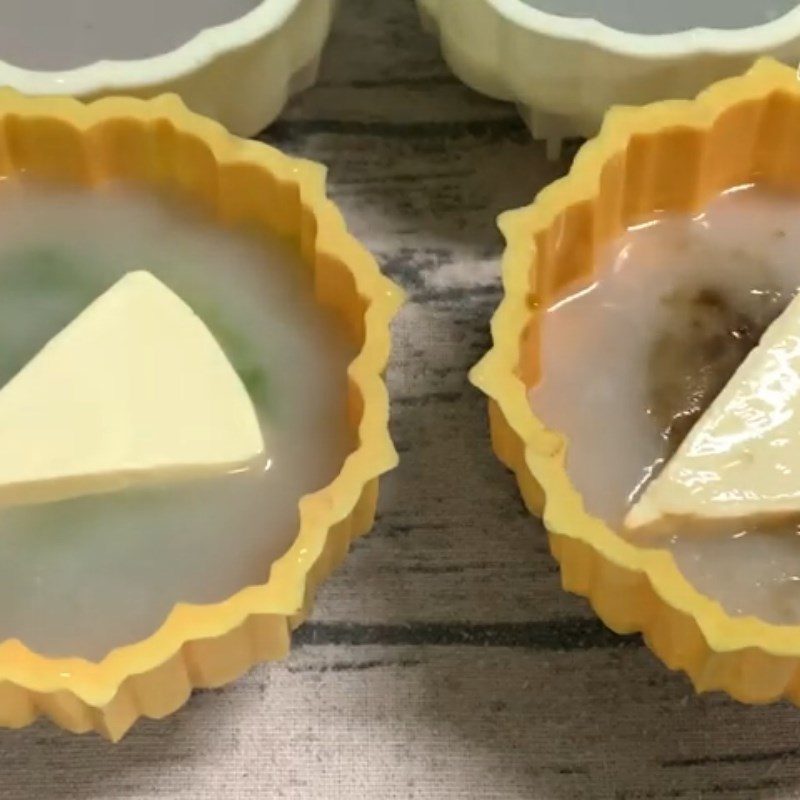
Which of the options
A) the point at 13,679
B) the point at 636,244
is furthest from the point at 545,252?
the point at 13,679

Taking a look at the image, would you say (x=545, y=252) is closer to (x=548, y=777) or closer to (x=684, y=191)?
(x=684, y=191)

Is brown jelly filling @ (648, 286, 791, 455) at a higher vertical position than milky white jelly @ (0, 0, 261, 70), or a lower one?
lower

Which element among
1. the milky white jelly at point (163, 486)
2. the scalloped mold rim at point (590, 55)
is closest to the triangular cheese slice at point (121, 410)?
the milky white jelly at point (163, 486)

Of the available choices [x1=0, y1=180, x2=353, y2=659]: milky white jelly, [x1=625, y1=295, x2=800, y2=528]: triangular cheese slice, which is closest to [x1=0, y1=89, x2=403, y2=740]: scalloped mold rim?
[x1=0, y1=180, x2=353, y2=659]: milky white jelly

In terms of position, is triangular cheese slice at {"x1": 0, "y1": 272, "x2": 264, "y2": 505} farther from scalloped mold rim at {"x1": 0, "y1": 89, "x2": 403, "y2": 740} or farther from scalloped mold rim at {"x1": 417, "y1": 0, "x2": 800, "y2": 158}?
scalloped mold rim at {"x1": 417, "y1": 0, "x2": 800, "y2": 158}

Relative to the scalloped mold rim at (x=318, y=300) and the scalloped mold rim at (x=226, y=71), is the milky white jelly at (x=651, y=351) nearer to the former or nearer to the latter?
the scalloped mold rim at (x=318, y=300)

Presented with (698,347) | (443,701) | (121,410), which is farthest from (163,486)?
(698,347)

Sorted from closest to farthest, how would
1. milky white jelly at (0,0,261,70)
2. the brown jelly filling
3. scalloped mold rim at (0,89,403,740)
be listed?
scalloped mold rim at (0,89,403,740)
the brown jelly filling
milky white jelly at (0,0,261,70)
